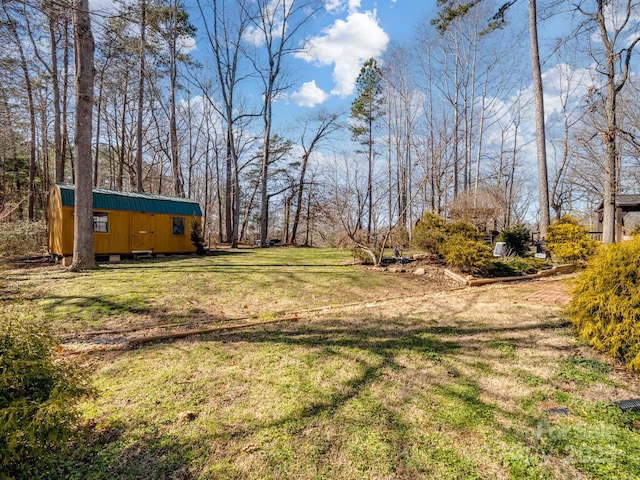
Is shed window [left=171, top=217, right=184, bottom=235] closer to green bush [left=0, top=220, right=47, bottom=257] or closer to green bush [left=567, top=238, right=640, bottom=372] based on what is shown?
green bush [left=0, top=220, right=47, bottom=257]

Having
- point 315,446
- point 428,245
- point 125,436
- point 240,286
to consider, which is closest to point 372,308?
point 240,286

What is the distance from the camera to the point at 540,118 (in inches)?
402

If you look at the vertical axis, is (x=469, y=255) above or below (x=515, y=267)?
above

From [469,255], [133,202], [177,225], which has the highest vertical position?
[133,202]

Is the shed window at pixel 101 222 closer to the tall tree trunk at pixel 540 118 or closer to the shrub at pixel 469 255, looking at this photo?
the shrub at pixel 469 255

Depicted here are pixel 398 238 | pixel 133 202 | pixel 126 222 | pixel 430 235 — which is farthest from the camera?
pixel 398 238

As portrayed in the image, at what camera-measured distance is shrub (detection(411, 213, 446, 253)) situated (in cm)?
890

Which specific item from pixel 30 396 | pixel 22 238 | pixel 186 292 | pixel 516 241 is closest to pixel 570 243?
pixel 516 241

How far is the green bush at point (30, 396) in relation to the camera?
4.63 feet

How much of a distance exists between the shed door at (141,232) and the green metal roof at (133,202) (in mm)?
264

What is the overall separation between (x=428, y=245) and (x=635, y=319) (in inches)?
252

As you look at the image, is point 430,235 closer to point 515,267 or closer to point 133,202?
point 515,267

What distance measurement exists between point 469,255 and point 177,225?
1089 cm

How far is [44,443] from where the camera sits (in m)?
1.51
